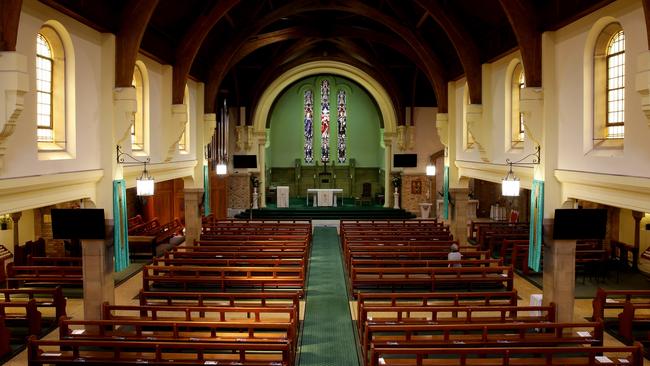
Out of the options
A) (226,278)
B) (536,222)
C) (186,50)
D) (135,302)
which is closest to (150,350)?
(226,278)

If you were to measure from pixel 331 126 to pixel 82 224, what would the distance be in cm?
2759

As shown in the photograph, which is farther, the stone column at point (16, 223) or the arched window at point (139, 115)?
the stone column at point (16, 223)

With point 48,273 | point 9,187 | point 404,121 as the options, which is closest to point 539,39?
point 9,187

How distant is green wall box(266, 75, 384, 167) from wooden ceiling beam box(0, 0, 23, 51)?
97.1ft

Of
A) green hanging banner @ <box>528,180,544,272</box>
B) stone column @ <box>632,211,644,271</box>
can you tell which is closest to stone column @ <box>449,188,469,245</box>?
stone column @ <box>632,211,644,271</box>

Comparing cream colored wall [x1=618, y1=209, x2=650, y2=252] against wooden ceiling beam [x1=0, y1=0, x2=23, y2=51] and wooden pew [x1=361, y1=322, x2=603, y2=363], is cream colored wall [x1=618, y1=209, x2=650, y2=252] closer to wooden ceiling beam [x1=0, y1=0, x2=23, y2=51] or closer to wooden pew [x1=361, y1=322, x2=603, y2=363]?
wooden pew [x1=361, y1=322, x2=603, y2=363]

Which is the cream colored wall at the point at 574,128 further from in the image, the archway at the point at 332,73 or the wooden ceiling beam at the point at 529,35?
the archway at the point at 332,73

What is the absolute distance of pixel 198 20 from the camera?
18.0 m

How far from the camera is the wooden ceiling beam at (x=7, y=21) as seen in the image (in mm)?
8898

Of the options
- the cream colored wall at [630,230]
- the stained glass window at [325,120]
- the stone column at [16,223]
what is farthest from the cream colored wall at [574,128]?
the stained glass window at [325,120]

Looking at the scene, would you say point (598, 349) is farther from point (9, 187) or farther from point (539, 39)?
point (9, 187)

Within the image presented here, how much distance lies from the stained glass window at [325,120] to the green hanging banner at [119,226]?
84.5ft

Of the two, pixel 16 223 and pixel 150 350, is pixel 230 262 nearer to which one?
pixel 150 350

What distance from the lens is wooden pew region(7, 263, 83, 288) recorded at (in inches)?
623
